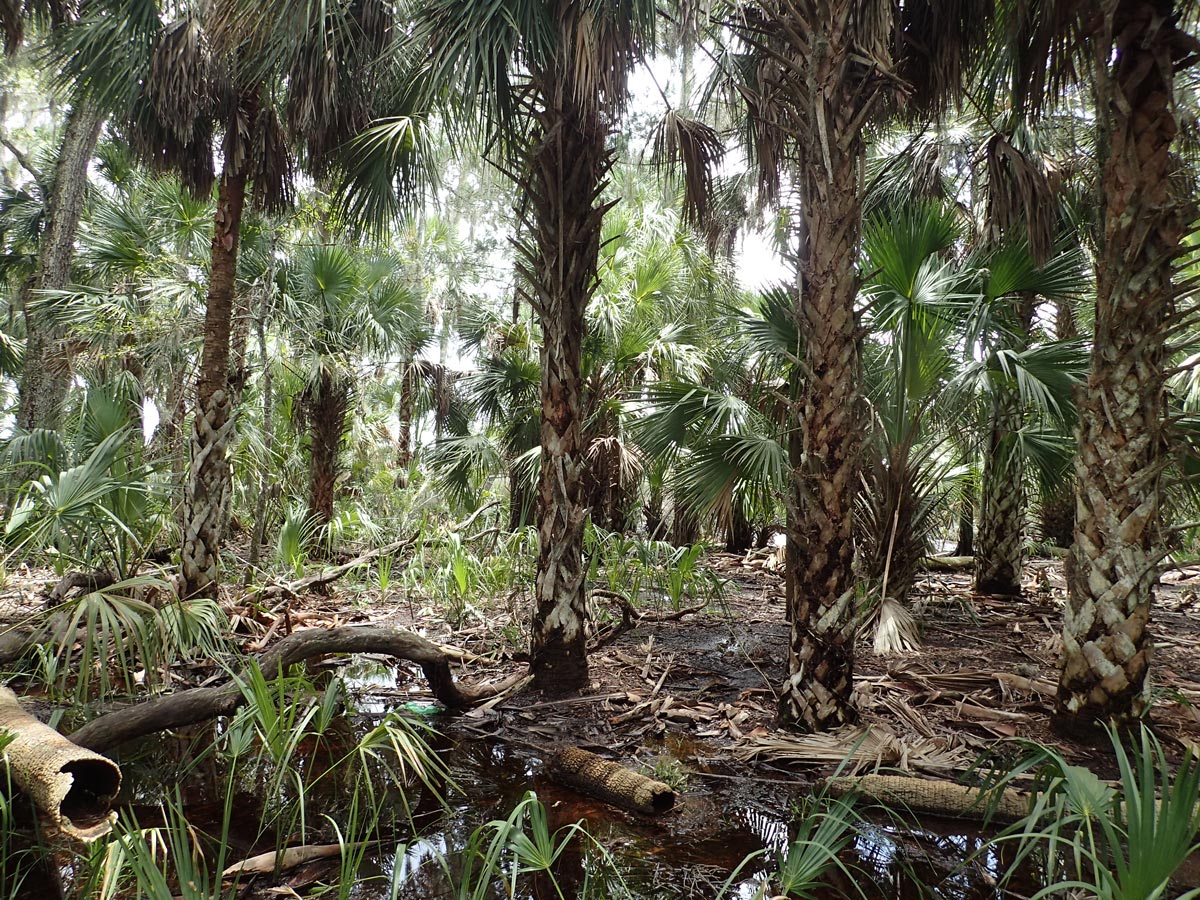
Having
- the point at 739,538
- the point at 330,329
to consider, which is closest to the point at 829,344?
the point at 330,329

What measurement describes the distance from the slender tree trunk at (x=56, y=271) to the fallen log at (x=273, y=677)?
289 inches

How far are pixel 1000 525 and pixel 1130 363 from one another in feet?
15.8

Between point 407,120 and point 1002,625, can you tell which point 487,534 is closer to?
point 407,120

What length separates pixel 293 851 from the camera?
2564mm

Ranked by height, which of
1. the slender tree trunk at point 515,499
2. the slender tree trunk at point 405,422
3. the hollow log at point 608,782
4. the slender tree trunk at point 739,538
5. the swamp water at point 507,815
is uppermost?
the slender tree trunk at point 405,422

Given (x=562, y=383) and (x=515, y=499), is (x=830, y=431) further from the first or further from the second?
(x=515, y=499)

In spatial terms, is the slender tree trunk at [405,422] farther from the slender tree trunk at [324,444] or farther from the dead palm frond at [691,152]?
the dead palm frond at [691,152]

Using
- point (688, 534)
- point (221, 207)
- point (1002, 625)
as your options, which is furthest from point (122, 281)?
point (1002, 625)

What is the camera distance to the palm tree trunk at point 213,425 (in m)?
5.97

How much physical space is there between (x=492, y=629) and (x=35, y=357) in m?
7.54

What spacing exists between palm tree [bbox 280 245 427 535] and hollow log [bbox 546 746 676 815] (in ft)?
19.3

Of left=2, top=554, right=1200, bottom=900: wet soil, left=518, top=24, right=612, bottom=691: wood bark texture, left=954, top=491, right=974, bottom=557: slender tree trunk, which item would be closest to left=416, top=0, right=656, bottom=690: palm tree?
left=518, top=24, right=612, bottom=691: wood bark texture

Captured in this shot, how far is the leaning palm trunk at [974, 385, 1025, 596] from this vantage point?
25.2ft

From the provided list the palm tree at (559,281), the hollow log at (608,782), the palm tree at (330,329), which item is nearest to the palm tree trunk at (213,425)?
the palm tree at (330,329)
